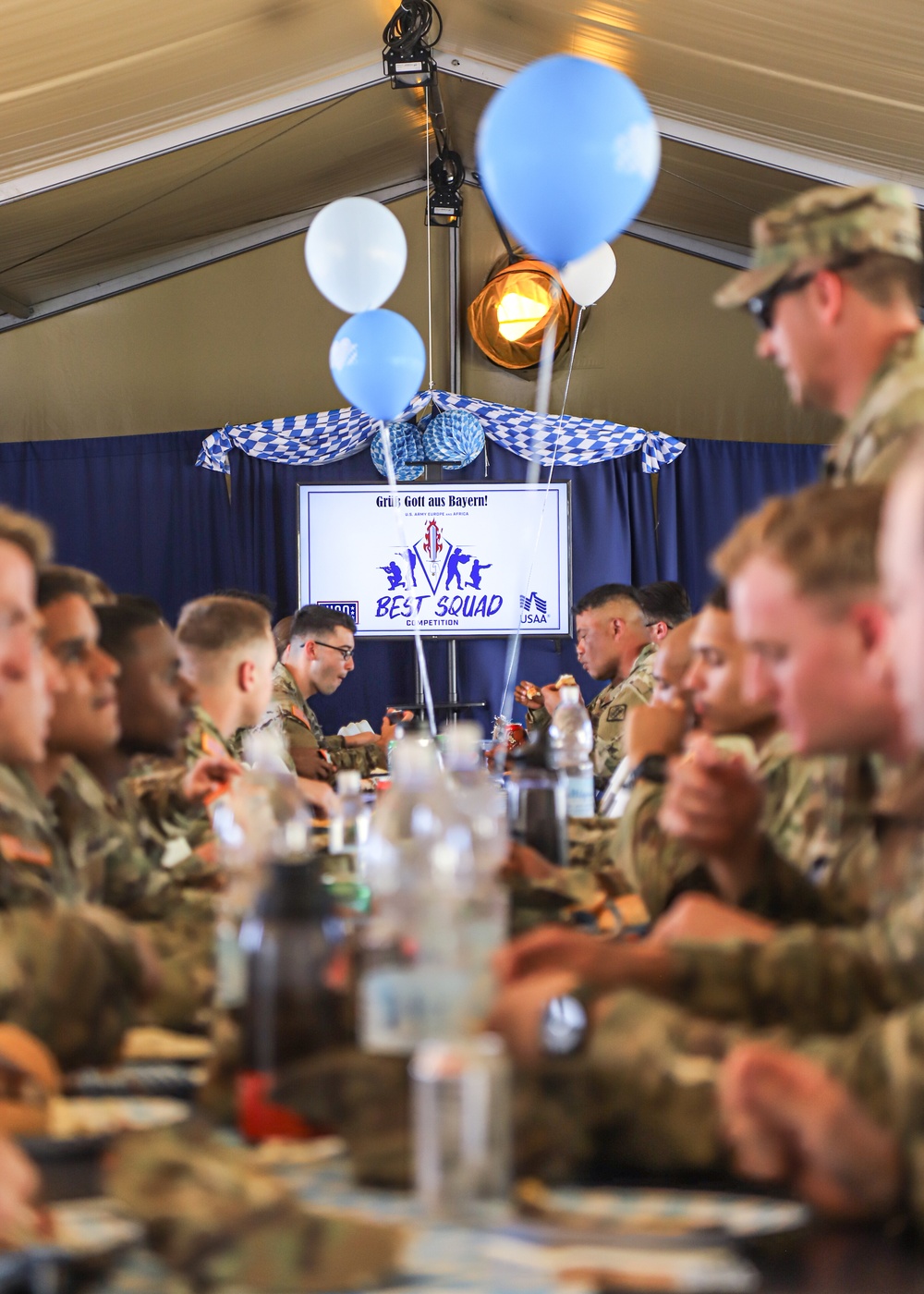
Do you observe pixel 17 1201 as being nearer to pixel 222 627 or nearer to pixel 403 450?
pixel 222 627

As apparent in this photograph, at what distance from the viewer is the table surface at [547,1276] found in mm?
631

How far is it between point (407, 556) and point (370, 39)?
2.52 meters

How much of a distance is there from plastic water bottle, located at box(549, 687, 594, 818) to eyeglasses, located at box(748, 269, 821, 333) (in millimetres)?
939

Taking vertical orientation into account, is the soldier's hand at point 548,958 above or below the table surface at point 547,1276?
above

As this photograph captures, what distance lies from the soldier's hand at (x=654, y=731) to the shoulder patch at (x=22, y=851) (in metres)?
1.04

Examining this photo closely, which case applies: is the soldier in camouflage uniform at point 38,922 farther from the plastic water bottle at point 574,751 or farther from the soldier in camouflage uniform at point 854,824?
the plastic water bottle at point 574,751

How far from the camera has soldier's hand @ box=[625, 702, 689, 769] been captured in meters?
2.15

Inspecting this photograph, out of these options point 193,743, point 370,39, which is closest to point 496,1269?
point 193,743

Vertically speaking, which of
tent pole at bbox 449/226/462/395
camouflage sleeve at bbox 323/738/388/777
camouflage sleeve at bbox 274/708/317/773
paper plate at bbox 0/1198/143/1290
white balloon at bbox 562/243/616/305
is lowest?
paper plate at bbox 0/1198/143/1290

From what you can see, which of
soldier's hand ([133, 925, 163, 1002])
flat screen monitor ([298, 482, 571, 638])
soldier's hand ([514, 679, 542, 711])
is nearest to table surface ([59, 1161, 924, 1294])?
soldier's hand ([133, 925, 163, 1002])

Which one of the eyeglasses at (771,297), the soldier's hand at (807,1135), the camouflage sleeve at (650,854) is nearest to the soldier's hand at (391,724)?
the camouflage sleeve at (650,854)

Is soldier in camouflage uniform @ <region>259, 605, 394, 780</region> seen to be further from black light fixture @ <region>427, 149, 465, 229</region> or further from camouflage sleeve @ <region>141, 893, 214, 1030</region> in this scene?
camouflage sleeve @ <region>141, 893, 214, 1030</region>

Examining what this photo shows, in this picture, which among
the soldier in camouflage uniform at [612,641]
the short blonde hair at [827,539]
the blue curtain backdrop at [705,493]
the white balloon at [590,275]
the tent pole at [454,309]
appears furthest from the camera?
the tent pole at [454,309]

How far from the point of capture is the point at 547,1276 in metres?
0.64
